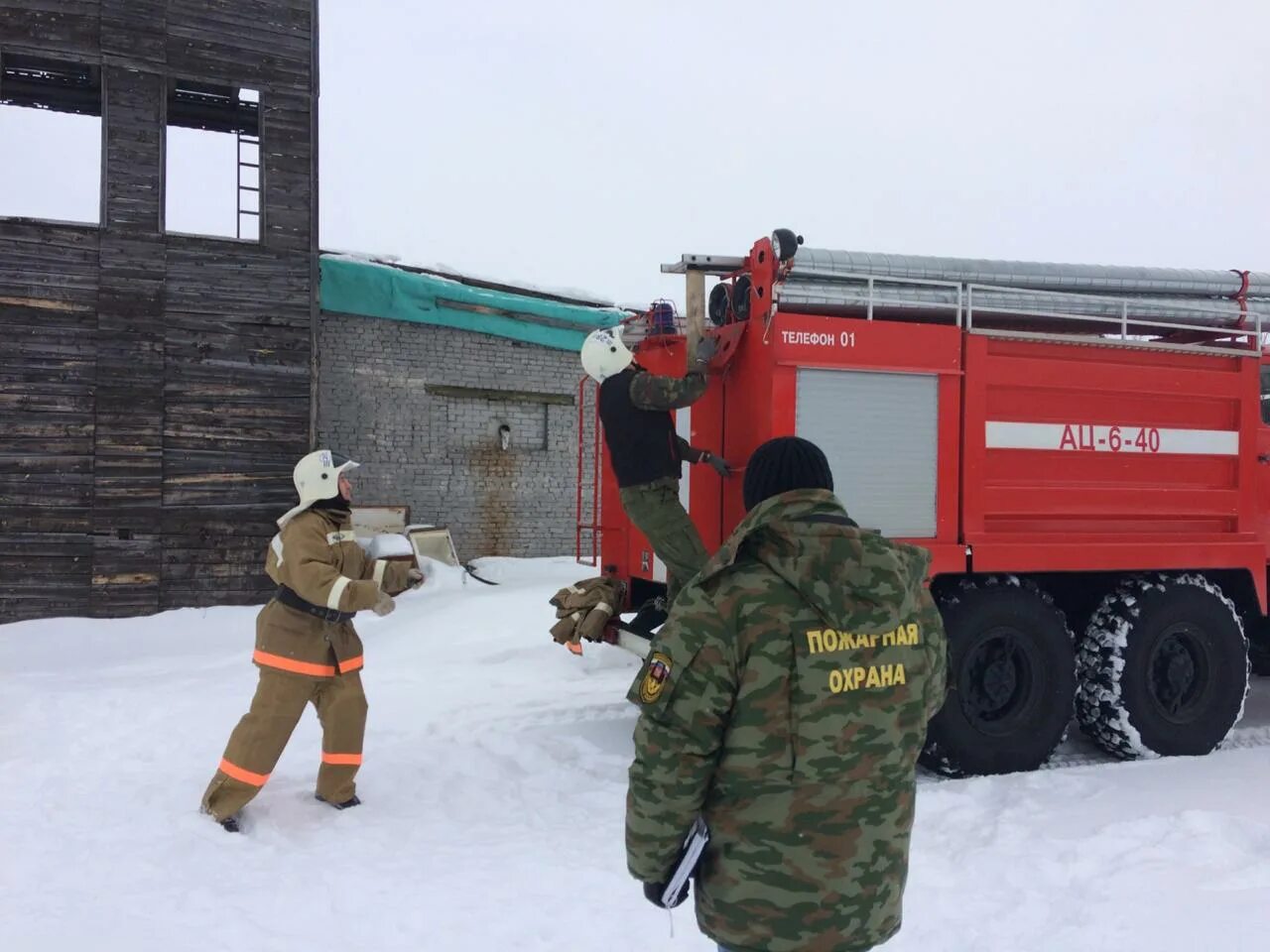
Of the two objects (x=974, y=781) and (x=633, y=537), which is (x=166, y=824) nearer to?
(x=633, y=537)

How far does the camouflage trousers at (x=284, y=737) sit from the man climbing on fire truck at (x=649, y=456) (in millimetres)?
1674

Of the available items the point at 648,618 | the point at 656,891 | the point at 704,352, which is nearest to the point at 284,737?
the point at 648,618

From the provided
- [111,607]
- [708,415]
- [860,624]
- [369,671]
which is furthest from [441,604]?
[860,624]

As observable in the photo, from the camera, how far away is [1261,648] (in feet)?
22.3

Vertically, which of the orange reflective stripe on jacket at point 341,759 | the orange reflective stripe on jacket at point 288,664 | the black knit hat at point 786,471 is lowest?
the orange reflective stripe on jacket at point 341,759

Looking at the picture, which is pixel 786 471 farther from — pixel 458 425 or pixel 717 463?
pixel 458 425

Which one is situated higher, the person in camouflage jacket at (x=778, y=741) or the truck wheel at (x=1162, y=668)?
the person in camouflage jacket at (x=778, y=741)

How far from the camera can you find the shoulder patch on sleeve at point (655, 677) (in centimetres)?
185

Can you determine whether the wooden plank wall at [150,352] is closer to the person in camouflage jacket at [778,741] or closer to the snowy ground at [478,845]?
the snowy ground at [478,845]

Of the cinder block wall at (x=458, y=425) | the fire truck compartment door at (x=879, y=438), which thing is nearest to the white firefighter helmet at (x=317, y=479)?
the fire truck compartment door at (x=879, y=438)

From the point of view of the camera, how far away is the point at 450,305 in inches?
491

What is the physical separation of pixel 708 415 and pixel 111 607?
8123 millimetres

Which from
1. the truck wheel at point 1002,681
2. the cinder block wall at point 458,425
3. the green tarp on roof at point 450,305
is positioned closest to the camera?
the truck wheel at point 1002,681

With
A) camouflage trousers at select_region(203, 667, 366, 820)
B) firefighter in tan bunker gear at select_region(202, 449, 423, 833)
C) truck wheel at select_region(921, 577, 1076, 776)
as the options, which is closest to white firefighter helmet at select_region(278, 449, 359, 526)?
firefighter in tan bunker gear at select_region(202, 449, 423, 833)
